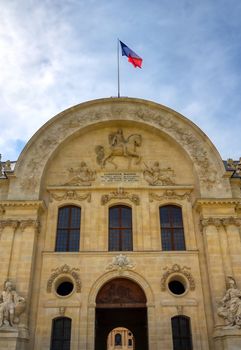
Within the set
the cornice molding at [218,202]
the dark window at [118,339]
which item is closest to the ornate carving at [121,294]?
the cornice molding at [218,202]

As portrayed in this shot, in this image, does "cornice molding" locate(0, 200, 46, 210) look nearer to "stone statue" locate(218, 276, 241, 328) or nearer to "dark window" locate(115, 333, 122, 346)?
"stone statue" locate(218, 276, 241, 328)

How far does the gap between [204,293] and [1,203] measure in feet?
41.8

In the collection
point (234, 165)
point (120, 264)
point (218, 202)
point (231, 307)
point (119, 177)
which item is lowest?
point (231, 307)

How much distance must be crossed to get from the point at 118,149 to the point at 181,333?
38.8 ft

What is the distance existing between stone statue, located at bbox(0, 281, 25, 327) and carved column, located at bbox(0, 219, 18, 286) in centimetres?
93

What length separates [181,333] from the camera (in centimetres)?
1777

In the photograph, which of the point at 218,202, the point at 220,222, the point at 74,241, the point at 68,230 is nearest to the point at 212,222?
the point at 220,222

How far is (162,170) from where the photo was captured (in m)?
22.5

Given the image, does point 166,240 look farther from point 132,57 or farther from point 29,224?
point 132,57

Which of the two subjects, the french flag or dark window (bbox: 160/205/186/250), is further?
the french flag

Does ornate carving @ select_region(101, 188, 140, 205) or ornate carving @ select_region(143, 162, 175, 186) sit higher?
ornate carving @ select_region(143, 162, 175, 186)

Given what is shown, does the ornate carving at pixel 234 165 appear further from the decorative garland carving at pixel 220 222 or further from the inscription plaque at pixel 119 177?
the inscription plaque at pixel 119 177

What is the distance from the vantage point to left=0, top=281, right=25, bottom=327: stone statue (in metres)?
16.6

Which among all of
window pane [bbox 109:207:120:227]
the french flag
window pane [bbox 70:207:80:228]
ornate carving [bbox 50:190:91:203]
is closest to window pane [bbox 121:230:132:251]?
window pane [bbox 109:207:120:227]
